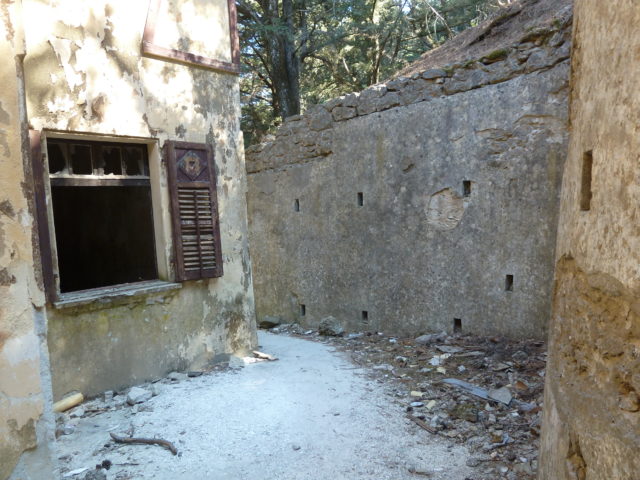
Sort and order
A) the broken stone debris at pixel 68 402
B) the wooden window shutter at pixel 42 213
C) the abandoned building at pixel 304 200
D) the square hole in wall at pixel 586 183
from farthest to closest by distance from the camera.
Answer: the broken stone debris at pixel 68 402
the wooden window shutter at pixel 42 213
the abandoned building at pixel 304 200
the square hole in wall at pixel 586 183

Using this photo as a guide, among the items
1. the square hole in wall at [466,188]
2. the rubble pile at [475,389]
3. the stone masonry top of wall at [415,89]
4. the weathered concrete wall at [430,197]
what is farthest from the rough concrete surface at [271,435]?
the stone masonry top of wall at [415,89]

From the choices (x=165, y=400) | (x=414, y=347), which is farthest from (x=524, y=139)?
(x=165, y=400)

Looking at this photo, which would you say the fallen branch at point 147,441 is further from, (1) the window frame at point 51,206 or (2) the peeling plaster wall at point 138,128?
(1) the window frame at point 51,206

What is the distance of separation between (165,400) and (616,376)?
3661 mm

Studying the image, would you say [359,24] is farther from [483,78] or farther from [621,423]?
[621,423]

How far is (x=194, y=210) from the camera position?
494cm

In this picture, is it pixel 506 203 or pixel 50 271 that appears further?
pixel 506 203

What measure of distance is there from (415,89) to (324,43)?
7.47 m

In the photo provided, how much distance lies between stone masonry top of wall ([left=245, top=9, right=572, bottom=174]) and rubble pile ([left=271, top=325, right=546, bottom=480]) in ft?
9.06

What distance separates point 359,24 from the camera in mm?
12219

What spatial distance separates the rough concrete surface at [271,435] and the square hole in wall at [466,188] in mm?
2289

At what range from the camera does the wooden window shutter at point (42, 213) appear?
3.77 meters

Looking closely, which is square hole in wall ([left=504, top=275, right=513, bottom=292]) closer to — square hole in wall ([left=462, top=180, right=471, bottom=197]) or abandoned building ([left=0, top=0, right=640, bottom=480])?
abandoned building ([left=0, top=0, right=640, bottom=480])

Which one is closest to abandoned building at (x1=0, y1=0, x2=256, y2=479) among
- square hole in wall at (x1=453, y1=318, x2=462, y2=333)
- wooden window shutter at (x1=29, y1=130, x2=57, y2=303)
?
wooden window shutter at (x1=29, y1=130, x2=57, y2=303)
